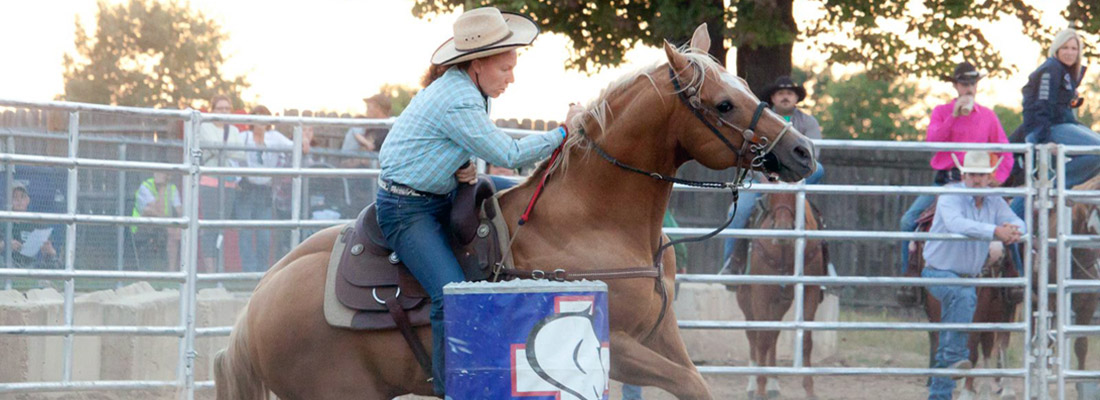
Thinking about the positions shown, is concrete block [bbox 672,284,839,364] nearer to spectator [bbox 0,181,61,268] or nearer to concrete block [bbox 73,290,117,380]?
concrete block [bbox 73,290,117,380]

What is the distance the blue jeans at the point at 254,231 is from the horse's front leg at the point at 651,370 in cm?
356

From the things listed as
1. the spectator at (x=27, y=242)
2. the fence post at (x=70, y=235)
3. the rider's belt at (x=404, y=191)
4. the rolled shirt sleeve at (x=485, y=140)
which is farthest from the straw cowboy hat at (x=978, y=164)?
the spectator at (x=27, y=242)

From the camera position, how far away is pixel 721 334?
34.3 ft

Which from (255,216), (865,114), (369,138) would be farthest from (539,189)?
(865,114)

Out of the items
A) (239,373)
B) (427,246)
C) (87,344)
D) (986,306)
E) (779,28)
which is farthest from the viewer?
(779,28)

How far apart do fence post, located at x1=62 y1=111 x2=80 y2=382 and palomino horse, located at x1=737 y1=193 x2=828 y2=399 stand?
436 centimetres

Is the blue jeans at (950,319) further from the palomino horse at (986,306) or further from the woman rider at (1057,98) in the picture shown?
the woman rider at (1057,98)

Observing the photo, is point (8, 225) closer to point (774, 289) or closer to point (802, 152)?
point (802, 152)

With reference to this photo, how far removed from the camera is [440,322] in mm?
4574

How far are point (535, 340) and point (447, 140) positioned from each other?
1010mm

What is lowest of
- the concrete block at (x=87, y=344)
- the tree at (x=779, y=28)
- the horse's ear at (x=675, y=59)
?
the concrete block at (x=87, y=344)

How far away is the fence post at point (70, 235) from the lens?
671 cm

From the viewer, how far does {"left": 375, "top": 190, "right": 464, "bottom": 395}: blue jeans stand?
4.56 m

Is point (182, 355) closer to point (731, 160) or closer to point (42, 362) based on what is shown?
point (42, 362)
